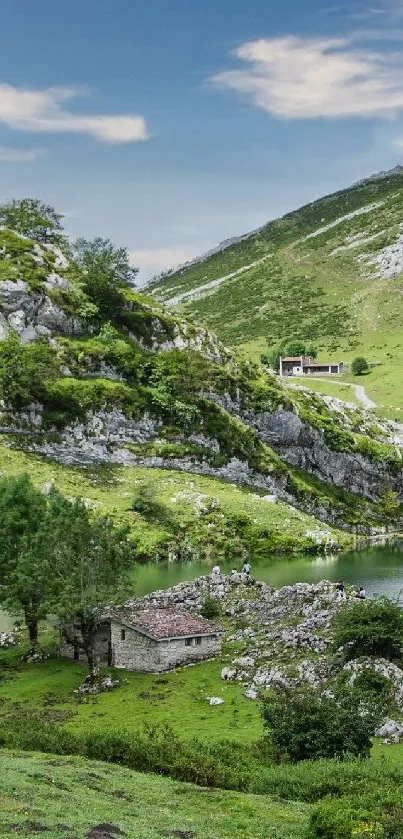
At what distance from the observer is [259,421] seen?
155 meters

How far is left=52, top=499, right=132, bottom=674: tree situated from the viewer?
187 ft

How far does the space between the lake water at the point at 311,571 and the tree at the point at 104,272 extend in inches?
2568

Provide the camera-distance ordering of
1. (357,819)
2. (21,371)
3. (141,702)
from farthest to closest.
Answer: (21,371)
(141,702)
(357,819)

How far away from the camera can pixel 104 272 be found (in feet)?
540

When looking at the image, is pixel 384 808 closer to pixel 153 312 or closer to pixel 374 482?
pixel 374 482

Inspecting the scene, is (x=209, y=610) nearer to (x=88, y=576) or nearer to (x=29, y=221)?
(x=88, y=576)

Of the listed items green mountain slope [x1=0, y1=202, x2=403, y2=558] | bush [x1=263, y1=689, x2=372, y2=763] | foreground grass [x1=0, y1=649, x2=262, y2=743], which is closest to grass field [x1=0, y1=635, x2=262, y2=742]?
foreground grass [x1=0, y1=649, x2=262, y2=743]

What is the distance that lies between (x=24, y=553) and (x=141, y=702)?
17.4m

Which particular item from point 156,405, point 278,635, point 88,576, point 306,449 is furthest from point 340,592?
point 306,449

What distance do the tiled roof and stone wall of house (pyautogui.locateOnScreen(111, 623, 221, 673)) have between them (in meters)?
0.48

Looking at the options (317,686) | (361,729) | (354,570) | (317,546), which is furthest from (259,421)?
(361,729)

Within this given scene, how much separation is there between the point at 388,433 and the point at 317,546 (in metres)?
55.1

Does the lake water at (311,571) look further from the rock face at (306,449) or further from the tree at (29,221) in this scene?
the tree at (29,221)

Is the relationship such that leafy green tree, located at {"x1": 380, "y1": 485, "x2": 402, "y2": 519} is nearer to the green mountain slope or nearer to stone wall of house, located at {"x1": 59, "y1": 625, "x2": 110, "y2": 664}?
the green mountain slope
